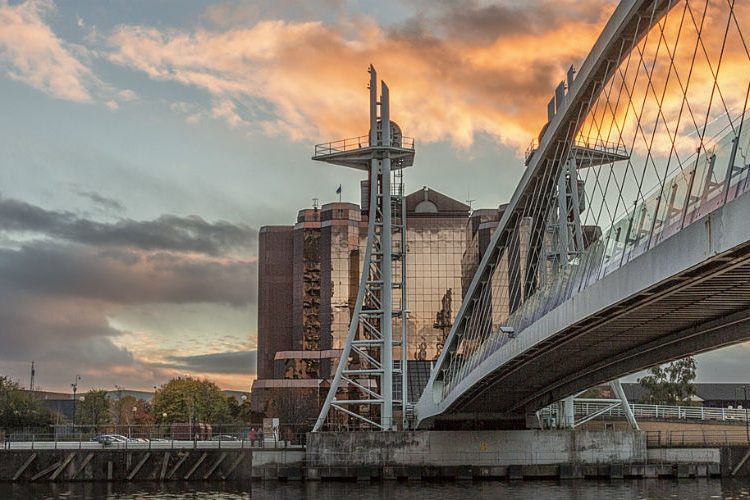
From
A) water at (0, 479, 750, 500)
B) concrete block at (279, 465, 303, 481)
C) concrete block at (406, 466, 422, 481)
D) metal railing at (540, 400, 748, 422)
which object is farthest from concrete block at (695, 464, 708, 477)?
concrete block at (279, 465, 303, 481)

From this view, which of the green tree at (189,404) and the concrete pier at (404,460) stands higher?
the green tree at (189,404)

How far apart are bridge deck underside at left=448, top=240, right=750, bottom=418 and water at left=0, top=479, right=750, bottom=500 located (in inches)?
155

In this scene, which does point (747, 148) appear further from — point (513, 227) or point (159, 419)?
point (159, 419)

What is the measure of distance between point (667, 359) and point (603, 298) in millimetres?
9182

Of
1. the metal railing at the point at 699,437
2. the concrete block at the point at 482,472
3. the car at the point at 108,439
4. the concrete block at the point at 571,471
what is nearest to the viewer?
the concrete block at the point at 571,471

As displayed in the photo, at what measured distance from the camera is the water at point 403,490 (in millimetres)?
41750

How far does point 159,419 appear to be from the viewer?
107500 mm

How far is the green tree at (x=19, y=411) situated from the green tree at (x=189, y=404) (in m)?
19.1

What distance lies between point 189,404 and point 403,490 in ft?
200

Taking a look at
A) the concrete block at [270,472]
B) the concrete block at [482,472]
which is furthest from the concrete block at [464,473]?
the concrete block at [270,472]

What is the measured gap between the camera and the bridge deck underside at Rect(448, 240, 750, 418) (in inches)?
741

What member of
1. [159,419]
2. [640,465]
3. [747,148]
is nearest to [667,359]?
[747,148]

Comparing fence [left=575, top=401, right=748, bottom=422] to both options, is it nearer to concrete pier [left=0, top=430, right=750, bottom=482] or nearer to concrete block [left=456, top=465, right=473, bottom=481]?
concrete pier [left=0, top=430, right=750, bottom=482]

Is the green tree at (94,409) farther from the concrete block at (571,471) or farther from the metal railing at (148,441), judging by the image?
the concrete block at (571,471)
